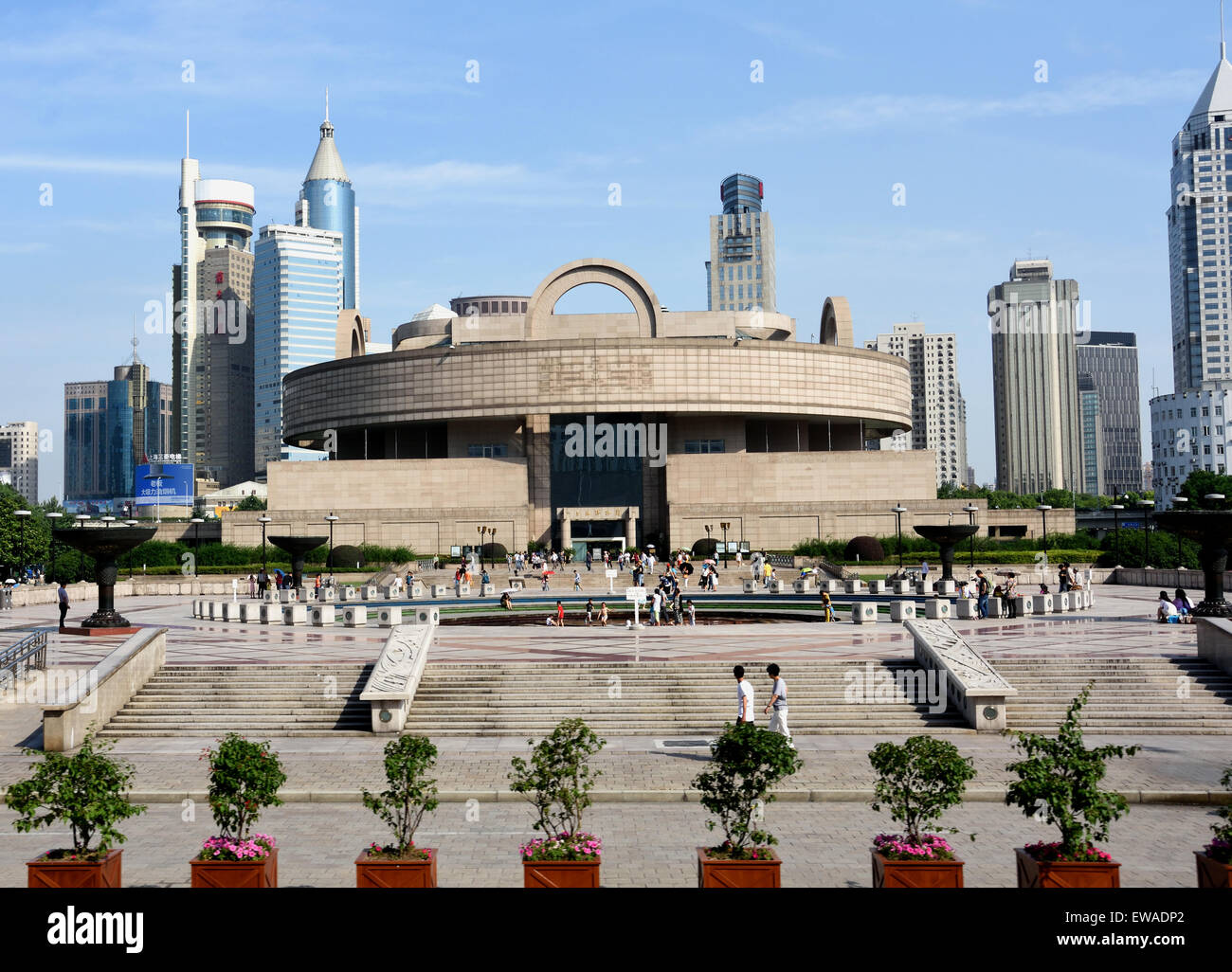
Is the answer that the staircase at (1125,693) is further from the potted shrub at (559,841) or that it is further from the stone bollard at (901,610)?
the potted shrub at (559,841)

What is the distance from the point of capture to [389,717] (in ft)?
66.1

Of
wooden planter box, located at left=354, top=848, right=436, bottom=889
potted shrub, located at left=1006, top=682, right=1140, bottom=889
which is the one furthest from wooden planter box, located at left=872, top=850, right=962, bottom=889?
wooden planter box, located at left=354, top=848, right=436, bottom=889

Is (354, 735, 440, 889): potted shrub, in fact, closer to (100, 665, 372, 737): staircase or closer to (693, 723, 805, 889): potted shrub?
(693, 723, 805, 889): potted shrub

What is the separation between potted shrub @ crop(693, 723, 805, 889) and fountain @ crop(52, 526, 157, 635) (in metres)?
23.5

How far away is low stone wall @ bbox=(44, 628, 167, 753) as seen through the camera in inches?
738

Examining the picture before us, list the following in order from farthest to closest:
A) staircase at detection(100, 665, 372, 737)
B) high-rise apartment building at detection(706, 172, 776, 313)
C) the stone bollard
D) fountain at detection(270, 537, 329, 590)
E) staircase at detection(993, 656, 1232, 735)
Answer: high-rise apartment building at detection(706, 172, 776, 313)
fountain at detection(270, 537, 329, 590)
the stone bollard
staircase at detection(100, 665, 372, 737)
staircase at detection(993, 656, 1232, 735)

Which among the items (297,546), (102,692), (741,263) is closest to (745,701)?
(102,692)

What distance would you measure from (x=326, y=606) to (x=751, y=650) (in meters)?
14.8

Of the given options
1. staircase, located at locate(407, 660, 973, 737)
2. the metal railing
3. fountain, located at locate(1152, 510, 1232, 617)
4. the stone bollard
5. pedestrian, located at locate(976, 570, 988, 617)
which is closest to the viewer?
staircase, located at locate(407, 660, 973, 737)

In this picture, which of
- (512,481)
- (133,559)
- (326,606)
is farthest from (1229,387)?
(326,606)

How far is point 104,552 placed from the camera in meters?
31.0

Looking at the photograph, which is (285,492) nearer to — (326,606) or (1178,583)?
(326,606)

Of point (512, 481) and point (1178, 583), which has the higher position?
point (512, 481)
